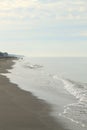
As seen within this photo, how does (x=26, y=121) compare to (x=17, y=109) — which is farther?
(x=17, y=109)

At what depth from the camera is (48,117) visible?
11312 millimetres

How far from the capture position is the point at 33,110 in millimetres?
Answer: 12719

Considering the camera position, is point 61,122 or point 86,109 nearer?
point 61,122

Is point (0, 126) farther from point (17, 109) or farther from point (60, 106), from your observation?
point (60, 106)

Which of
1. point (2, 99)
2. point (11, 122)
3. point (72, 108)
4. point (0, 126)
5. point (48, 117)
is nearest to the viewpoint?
point (0, 126)

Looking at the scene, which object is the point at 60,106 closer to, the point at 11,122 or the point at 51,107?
the point at 51,107

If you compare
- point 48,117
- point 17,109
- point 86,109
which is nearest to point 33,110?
point 17,109

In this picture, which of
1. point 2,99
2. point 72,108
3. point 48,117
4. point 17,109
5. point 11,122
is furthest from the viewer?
point 2,99

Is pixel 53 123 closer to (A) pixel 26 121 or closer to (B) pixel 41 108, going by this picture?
(A) pixel 26 121

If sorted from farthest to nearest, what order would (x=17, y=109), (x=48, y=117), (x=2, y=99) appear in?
(x=2, y=99)
(x=17, y=109)
(x=48, y=117)

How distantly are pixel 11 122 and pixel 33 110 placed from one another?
2615 millimetres

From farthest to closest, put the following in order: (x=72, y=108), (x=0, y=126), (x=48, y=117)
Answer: (x=72, y=108) < (x=48, y=117) < (x=0, y=126)

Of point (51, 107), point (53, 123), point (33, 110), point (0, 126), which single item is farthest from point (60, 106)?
point (0, 126)

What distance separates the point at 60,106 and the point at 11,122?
14.5ft
